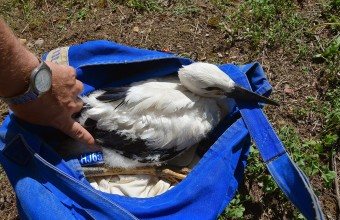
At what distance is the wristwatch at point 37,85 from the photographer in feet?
6.61

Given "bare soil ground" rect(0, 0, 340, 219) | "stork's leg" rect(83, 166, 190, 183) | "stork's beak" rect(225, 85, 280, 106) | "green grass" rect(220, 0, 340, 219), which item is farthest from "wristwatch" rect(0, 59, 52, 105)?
"green grass" rect(220, 0, 340, 219)

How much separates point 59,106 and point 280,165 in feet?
3.77

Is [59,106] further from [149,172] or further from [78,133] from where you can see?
[149,172]

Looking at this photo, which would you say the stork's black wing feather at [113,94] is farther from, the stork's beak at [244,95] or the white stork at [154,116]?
the stork's beak at [244,95]

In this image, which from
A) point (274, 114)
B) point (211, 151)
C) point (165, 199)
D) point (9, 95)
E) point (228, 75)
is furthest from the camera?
point (274, 114)

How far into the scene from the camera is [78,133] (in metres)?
2.35

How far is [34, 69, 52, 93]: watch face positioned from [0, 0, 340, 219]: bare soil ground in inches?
51.0

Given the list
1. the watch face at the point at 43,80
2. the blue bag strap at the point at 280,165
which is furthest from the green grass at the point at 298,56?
the watch face at the point at 43,80

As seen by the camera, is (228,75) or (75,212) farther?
(228,75)

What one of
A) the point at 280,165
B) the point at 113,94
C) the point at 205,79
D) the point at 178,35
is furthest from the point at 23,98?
the point at 178,35

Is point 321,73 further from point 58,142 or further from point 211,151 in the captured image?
point 58,142

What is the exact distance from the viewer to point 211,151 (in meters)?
2.43

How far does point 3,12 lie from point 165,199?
246cm

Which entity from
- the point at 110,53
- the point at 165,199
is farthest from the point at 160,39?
the point at 165,199
